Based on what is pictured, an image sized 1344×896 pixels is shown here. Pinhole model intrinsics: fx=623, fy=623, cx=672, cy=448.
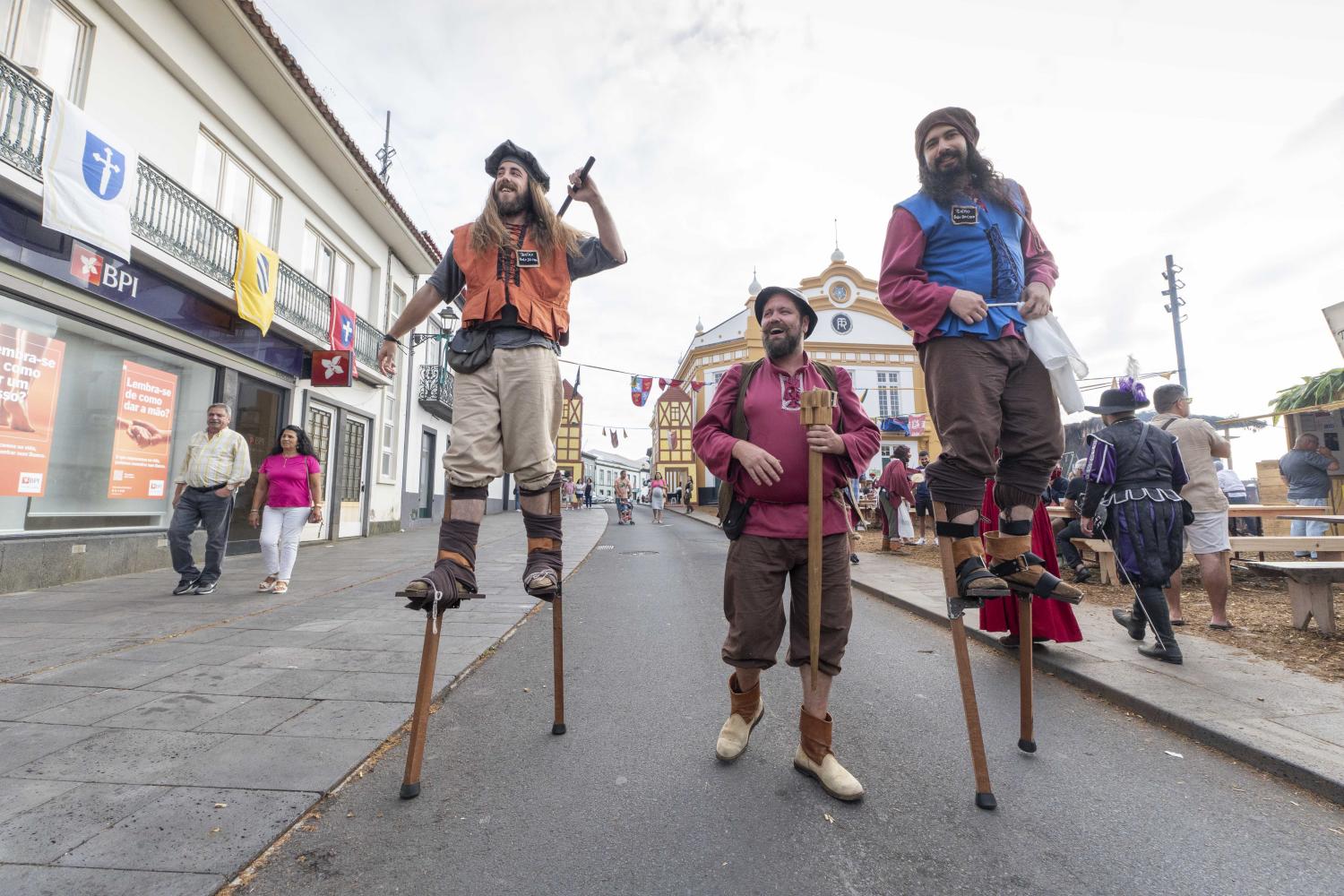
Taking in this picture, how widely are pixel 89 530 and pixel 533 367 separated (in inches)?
314

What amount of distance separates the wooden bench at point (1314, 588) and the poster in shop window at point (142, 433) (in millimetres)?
11787

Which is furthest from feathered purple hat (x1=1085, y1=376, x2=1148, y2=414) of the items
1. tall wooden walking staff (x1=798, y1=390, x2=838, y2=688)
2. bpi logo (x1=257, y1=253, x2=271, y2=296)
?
bpi logo (x1=257, y1=253, x2=271, y2=296)

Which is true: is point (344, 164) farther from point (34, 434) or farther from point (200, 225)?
point (34, 434)

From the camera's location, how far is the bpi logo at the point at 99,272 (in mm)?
6906

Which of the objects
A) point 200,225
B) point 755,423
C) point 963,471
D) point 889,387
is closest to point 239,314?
point 200,225

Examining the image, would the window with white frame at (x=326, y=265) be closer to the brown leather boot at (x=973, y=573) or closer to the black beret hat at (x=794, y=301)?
the black beret hat at (x=794, y=301)

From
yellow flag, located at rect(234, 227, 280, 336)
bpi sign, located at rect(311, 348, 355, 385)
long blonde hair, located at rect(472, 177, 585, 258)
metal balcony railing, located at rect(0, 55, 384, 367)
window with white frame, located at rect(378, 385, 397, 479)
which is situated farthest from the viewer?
window with white frame, located at rect(378, 385, 397, 479)

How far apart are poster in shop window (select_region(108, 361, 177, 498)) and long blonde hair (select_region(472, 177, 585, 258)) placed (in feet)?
26.5

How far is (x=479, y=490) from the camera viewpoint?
7.93 feet

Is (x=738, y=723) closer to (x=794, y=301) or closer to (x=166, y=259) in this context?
(x=794, y=301)

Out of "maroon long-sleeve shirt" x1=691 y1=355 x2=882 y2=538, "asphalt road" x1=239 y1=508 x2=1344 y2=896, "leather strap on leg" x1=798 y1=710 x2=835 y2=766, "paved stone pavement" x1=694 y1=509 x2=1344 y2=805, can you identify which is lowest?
"asphalt road" x1=239 y1=508 x2=1344 y2=896

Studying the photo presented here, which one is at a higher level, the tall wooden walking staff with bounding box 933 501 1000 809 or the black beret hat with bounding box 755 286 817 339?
the black beret hat with bounding box 755 286 817 339

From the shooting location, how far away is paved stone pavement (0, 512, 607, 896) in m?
1.66

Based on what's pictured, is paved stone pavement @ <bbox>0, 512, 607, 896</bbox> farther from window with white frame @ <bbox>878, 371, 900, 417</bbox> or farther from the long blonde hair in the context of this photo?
window with white frame @ <bbox>878, 371, 900, 417</bbox>
